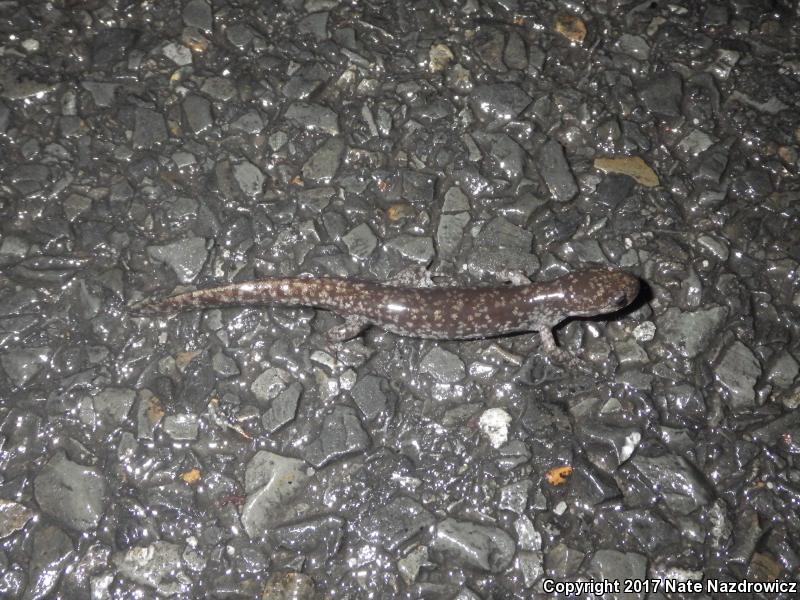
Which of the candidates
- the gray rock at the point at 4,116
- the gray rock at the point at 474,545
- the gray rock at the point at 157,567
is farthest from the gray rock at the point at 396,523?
the gray rock at the point at 4,116

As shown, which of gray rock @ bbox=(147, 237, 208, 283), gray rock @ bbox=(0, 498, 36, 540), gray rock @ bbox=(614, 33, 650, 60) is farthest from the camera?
gray rock @ bbox=(614, 33, 650, 60)

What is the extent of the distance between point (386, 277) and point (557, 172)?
5.75ft

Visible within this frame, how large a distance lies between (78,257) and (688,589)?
514cm

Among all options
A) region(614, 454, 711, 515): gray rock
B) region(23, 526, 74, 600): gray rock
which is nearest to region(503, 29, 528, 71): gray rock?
region(614, 454, 711, 515): gray rock

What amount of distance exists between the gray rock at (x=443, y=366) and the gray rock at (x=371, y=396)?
36 centimetres

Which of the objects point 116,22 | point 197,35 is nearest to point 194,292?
point 197,35

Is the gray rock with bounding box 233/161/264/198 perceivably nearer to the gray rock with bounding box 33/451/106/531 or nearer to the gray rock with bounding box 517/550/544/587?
the gray rock with bounding box 33/451/106/531

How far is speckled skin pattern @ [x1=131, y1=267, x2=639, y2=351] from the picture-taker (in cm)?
458

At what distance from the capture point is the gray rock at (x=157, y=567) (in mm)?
3869

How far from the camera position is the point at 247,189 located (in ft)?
17.1

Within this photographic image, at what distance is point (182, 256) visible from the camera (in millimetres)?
4957

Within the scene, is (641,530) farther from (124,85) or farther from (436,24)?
(124,85)

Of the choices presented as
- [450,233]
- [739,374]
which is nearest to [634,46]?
[450,233]

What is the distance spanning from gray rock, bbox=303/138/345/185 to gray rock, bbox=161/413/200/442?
7.37 ft
